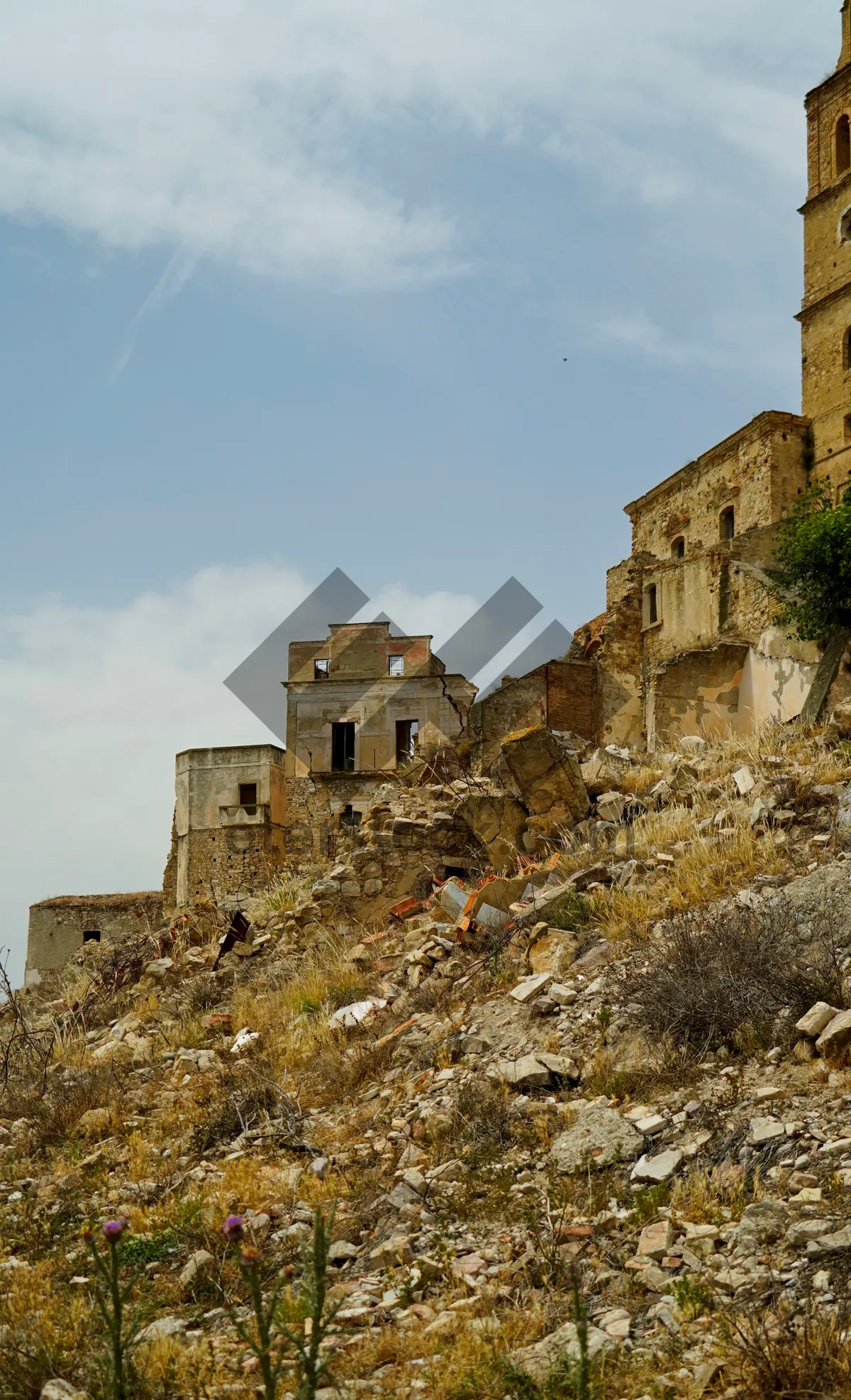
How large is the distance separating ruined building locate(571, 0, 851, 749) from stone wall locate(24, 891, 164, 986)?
13.2 metres

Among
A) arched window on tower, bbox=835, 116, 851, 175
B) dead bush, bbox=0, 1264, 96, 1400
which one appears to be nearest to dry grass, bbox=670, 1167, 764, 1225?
dead bush, bbox=0, 1264, 96, 1400

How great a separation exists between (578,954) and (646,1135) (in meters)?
2.48

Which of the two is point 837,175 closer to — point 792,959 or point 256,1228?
point 792,959

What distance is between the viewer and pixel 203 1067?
8.57m

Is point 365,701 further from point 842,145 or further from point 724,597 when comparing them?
point 842,145

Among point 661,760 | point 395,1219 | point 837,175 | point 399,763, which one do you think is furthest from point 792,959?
point 837,175

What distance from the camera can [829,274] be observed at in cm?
3238

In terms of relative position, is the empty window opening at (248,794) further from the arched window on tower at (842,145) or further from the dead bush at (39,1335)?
the dead bush at (39,1335)

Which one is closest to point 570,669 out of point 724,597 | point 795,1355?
Answer: point 724,597

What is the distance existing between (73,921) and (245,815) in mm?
5766

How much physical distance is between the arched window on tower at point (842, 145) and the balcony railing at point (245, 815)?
2386 centimetres

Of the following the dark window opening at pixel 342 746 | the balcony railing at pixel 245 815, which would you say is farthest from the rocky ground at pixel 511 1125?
the dark window opening at pixel 342 746

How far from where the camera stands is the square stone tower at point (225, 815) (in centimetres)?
2855

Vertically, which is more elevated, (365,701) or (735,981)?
(365,701)
